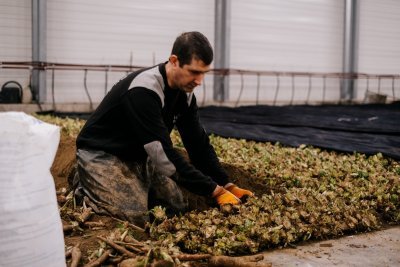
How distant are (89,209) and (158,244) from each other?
87 centimetres

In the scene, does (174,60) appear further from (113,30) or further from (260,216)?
(113,30)

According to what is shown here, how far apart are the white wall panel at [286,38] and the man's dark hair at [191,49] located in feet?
32.5

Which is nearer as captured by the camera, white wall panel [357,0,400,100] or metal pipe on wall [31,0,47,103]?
metal pipe on wall [31,0,47,103]

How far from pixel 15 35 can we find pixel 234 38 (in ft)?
17.9

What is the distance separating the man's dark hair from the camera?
10.3 feet

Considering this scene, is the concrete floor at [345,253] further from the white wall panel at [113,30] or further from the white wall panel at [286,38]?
the white wall panel at [286,38]

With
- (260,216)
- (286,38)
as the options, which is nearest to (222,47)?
(286,38)

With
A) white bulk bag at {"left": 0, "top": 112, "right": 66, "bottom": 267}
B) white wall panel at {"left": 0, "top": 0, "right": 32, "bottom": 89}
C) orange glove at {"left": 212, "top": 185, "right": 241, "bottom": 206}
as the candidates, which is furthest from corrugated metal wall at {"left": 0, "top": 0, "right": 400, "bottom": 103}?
white bulk bag at {"left": 0, "top": 112, "right": 66, "bottom": 267}

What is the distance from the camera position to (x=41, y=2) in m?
10.2

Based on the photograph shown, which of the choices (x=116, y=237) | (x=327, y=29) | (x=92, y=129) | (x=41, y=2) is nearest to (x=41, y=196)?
(x=116, y=237)

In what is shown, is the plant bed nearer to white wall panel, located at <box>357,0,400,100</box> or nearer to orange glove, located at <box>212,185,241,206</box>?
orange glove, located at <box>212,185,241,206</box>

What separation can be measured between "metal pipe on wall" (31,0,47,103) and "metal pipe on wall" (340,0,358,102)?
8.86m

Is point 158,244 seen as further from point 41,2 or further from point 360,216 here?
point 41,2

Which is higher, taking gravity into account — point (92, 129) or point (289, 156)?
point (92, 129)
